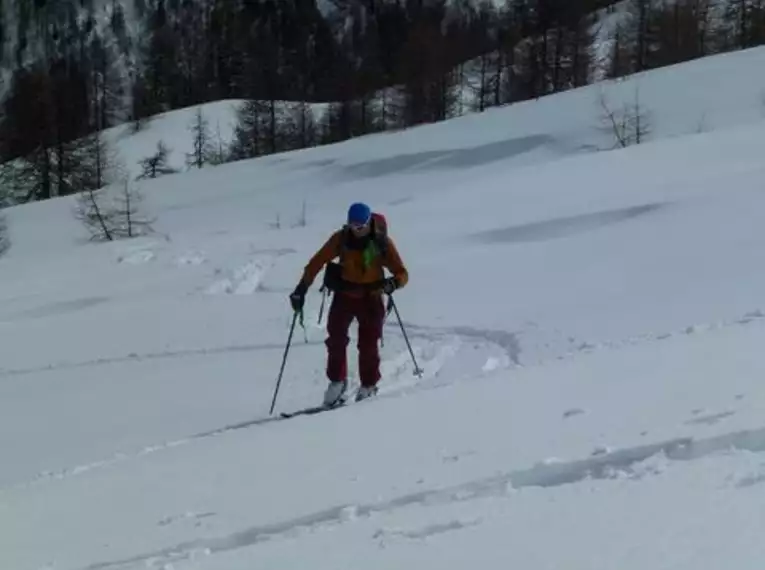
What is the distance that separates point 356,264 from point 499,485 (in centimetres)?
403

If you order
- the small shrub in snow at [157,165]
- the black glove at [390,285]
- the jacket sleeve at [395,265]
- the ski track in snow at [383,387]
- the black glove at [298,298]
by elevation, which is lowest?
the ski track in snow at [383,387]

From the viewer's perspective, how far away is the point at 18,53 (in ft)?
356

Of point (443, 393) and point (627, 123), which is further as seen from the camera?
point (627, 123)

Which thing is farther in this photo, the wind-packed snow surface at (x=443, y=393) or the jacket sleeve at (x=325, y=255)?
the jacket sleeve at (x=325, y=255)

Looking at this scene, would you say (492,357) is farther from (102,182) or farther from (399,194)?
(102,182)

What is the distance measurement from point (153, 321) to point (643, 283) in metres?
7.54

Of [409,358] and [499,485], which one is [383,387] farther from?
[499,485]

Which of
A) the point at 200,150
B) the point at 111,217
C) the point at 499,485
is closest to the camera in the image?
the point at 499,485

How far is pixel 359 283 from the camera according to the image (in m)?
8.35

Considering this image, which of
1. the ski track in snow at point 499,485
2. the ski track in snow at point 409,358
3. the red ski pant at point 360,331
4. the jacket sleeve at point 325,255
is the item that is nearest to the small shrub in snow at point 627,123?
the ski track in snow at point 409,358

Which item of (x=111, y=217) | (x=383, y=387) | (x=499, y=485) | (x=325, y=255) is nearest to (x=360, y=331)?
(x=325, y=255)

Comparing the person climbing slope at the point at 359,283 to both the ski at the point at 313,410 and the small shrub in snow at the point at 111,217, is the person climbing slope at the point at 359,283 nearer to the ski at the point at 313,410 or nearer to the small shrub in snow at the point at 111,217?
the ski at the point at 313,410

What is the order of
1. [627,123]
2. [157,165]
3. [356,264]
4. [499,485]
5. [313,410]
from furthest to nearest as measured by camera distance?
[157,165] → [627,123] → [313,410] → [356,264] → [499,485]

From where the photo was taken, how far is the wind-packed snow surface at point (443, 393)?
13.1ft
